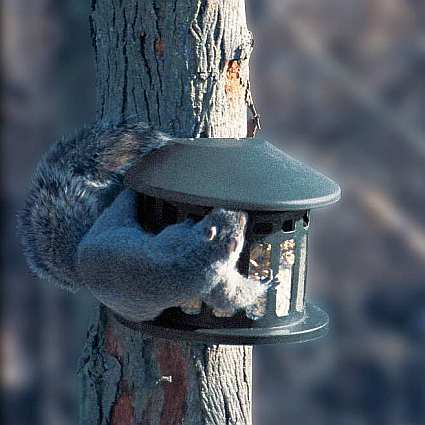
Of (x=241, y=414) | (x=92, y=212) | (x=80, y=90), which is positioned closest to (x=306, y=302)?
(x=241, y=414)

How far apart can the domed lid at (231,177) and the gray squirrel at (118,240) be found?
2.1 inches

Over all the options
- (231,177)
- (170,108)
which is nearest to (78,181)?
(170,108)

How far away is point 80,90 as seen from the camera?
5773mm

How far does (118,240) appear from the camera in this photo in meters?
2.55

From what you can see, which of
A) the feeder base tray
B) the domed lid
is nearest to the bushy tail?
the domed lid

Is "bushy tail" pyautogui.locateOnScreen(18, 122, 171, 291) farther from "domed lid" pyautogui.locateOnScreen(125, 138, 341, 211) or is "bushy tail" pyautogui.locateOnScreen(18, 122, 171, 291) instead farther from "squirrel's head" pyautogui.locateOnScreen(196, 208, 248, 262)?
"squirrel's head" pyautogui.locateOnScreen(196, 208, 248, 262)

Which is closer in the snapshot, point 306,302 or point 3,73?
point 306,302

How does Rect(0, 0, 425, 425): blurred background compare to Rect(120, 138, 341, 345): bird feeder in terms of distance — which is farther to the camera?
Rect(0, 0, 425, 425): blurred background

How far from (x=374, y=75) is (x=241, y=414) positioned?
3724mm

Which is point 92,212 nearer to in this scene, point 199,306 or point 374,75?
point 199,306

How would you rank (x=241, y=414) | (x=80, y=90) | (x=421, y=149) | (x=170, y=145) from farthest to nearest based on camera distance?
(x=421, y=149) → (x=80, y=90) → (x=241, y=414) → (x=170, y=145)

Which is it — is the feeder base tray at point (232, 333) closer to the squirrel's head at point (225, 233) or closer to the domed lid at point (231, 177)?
the squirrel's head at point (225, 233)

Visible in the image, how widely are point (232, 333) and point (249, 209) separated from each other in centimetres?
29

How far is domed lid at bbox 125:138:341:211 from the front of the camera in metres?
2.46
